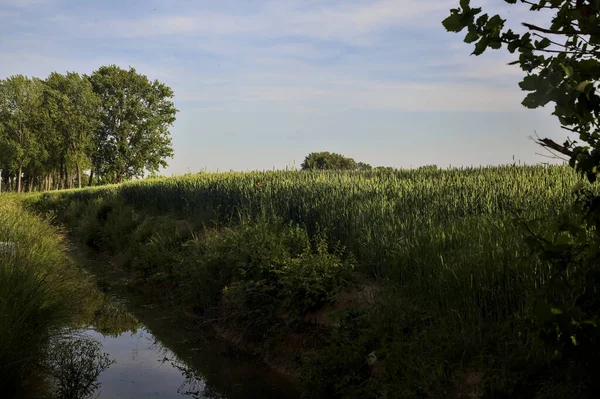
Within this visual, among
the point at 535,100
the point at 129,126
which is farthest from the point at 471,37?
the point at 129,126

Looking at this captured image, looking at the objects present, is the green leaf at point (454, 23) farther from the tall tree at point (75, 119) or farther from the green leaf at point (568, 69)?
the tall tree at point (75, 119)

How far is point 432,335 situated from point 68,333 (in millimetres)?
4998

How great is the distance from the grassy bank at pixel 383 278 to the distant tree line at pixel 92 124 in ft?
145

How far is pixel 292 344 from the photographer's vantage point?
7.32 m

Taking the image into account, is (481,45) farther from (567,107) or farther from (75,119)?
(75,119)

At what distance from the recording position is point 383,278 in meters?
7.17

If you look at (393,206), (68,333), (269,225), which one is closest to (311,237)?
(269,225)

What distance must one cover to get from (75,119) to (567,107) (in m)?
58.5

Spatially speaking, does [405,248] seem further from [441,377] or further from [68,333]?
[68,333]

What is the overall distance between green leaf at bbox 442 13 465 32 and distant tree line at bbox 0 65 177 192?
179 ft

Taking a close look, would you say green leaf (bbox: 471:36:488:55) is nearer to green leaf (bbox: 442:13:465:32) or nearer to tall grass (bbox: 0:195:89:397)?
green leaf (bbox: 442:13:465:32)

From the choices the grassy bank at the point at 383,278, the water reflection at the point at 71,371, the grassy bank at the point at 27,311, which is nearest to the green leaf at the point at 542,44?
the grassy bank at the point at 383,278

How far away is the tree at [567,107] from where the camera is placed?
241cm

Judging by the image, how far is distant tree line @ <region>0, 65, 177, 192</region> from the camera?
54.7 m
